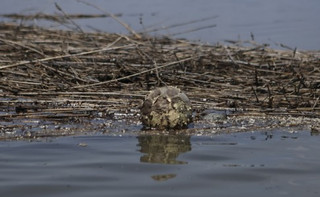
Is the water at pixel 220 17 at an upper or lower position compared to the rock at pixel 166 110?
upper

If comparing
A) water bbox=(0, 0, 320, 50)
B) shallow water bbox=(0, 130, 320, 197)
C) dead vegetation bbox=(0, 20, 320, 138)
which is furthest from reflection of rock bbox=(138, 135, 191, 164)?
water bbox=(0, 0, 320, 50)

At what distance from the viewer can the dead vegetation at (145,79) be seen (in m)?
4.73

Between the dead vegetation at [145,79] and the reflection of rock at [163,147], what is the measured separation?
76 cm

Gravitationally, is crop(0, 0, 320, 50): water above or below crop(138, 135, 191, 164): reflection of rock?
above

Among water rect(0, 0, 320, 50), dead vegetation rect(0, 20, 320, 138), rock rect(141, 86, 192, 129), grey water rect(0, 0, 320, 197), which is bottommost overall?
grey water rect(0, 0, 320, 197)

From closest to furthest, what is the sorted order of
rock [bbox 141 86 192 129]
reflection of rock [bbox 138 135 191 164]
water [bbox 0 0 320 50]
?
reflection of rock [bbox 138 135 191 164], rock [bbox 141 86 192 129], water [bbox 0 0 320 50]

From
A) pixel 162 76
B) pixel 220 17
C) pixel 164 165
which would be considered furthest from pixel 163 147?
pixel 220 17

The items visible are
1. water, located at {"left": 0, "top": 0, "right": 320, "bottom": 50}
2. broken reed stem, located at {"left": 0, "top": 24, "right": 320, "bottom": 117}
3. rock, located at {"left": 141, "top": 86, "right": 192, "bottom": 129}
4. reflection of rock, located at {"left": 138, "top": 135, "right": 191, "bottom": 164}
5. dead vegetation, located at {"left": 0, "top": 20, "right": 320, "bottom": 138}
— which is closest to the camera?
reflection of rock, located at {"left": 138, "top": 135, "right": 191, "bottom": 164}

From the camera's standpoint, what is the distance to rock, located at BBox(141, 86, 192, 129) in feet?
13.4

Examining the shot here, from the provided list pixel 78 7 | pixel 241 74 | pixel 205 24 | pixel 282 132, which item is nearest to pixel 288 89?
pixel 241 74

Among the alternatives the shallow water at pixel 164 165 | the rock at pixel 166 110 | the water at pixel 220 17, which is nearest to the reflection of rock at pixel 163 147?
the shallow water at pixel 164 165

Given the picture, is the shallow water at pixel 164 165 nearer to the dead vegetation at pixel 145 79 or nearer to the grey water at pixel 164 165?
the grey water at pixel 164 165

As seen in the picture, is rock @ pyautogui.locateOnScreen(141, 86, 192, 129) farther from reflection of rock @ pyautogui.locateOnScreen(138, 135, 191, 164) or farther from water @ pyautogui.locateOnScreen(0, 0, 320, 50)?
water @ pyautogui.locateOnScreen(0, 0, 320, 50)

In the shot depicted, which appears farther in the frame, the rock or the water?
the water
